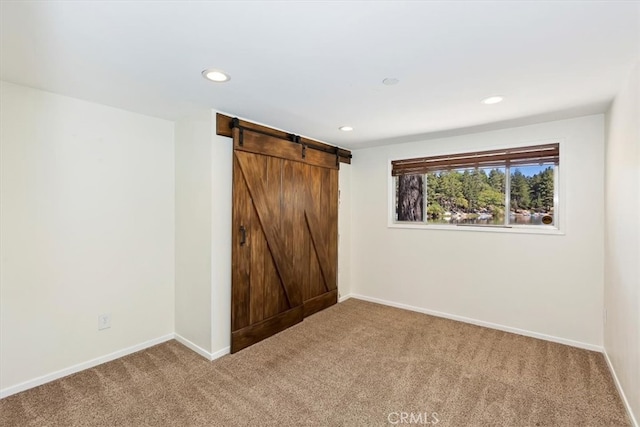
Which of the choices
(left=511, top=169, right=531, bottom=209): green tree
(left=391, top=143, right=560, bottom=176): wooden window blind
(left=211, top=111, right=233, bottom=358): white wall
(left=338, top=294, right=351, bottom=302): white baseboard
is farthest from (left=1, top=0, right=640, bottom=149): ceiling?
(left=338, top=294, right=351, bottom=302): white baseboard

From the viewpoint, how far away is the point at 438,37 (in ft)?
4.96

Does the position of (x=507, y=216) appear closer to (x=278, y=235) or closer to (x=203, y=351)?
(x=278, y=235)

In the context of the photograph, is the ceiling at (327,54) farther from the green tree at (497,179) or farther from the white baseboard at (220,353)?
the white baseboard at (220,353)

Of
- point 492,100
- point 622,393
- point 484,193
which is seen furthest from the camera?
point 484,193

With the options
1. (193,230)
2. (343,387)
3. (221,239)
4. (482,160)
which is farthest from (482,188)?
(193,230)

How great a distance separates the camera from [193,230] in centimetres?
288

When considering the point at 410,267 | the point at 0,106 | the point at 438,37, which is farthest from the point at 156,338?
the point at 438,37

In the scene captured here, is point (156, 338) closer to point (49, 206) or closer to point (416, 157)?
point (49, 206)

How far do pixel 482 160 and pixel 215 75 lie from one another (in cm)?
301

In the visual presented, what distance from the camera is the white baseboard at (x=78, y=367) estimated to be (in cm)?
217

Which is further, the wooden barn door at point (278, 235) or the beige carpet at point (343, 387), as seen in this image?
the wooden barn door at point (278, 235)

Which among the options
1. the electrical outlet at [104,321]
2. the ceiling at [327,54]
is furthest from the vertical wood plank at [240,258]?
the electrical outlet at [104,321]

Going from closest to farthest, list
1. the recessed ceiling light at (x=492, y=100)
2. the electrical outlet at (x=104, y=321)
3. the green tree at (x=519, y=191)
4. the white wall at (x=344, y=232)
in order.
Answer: the recessed ceiling light at (x=492, y=100), the electrical outlet at (x=104, y=321), the green tree at (x=519, y=191), the white wall at (x=344, y=232)

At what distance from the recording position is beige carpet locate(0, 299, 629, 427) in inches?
76.8
